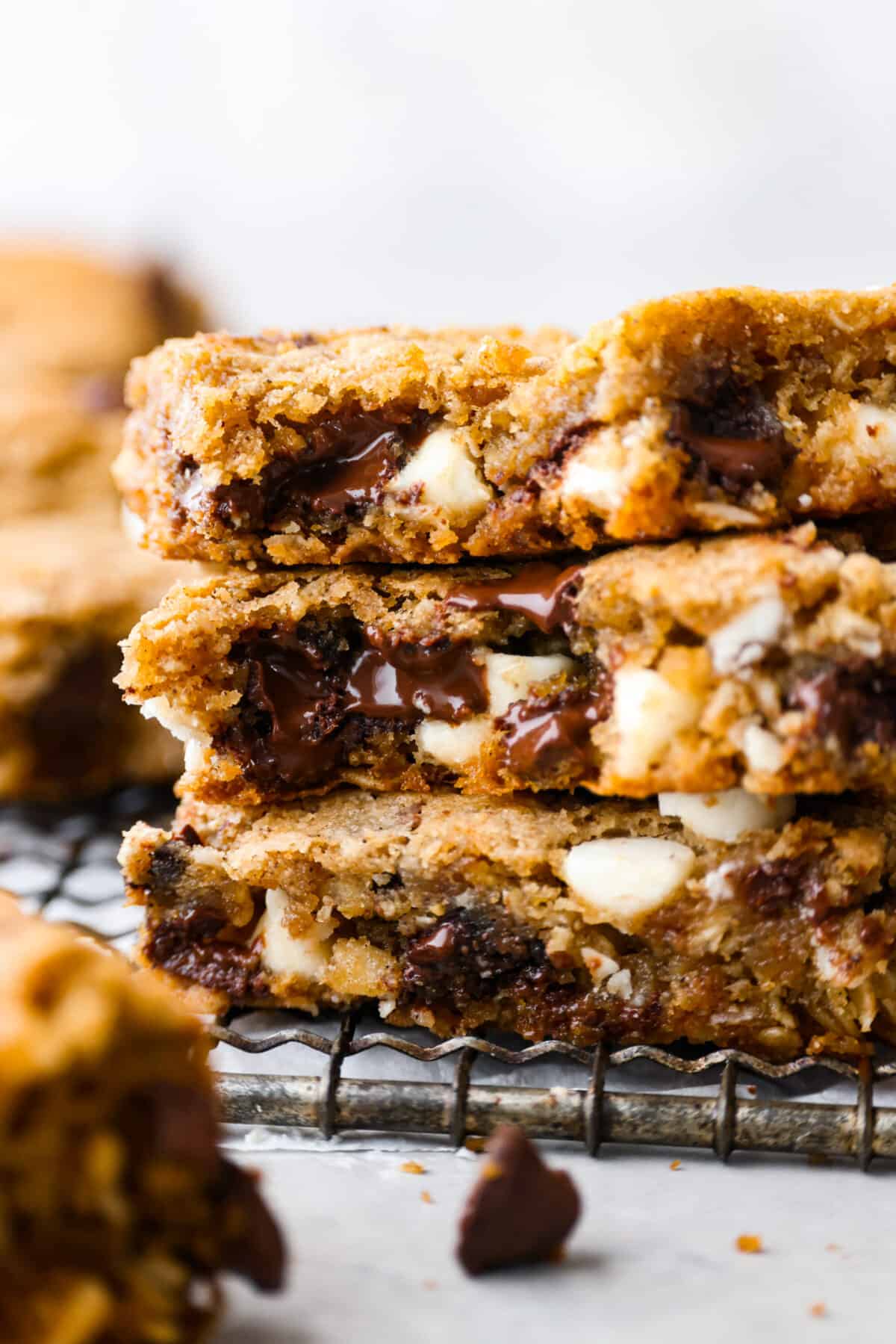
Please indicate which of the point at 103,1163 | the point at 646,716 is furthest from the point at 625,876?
the point at 103,1163

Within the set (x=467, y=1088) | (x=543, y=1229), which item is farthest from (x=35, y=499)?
(x=543, y=1229)

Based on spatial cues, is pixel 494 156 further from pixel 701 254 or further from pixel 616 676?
pixel 616 676

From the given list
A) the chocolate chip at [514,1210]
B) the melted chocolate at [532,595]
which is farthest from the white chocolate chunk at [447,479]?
the chocolate chip at [514,1210]

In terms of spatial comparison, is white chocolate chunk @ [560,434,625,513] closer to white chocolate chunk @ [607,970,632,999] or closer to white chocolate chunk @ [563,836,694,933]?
white chocolate chunk @ [563,836,694,933]

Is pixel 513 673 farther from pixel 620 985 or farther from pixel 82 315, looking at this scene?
pixel 82 315

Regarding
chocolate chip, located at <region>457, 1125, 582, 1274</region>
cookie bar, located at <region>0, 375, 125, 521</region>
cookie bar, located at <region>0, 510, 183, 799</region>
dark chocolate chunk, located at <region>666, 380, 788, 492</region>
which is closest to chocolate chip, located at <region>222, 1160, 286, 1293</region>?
chocolate chip, located at <region>457, 1125, 582, 1274</region>
